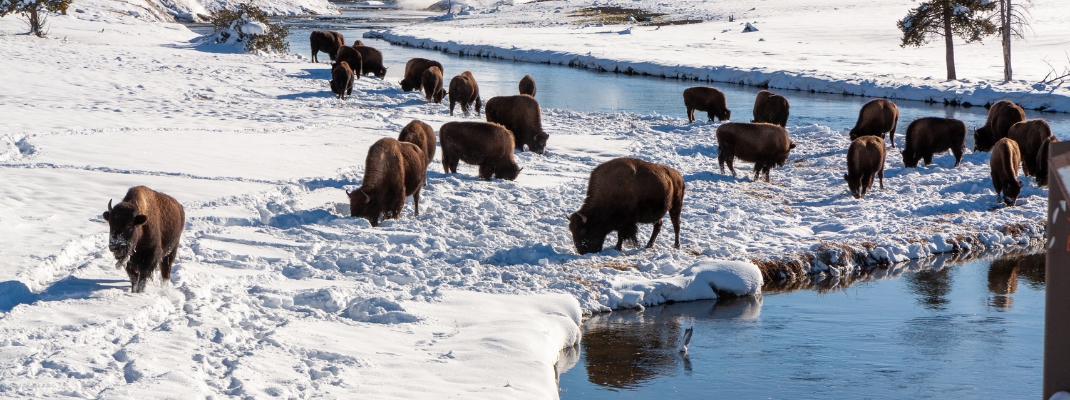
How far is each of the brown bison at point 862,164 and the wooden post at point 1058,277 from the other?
11.4 meters

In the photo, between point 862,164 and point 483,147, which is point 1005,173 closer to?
point 862,164

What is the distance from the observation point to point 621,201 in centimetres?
1019

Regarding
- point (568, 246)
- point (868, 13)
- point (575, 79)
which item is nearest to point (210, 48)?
point (575, 79)

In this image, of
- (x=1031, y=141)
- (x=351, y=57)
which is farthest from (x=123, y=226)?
(x=351, y=57)

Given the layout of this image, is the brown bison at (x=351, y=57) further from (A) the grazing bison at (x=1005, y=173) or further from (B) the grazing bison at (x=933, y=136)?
(A) the grazing bison at (x=1005, y=173)

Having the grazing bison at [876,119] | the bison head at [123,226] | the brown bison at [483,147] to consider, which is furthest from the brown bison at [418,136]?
the grazing bison at [876,119]

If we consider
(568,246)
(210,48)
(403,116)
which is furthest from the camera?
(210,48)

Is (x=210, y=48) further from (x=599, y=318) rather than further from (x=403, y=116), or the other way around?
(x=599, y=318)

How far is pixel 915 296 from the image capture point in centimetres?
988

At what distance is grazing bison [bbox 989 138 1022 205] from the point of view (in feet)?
45.7

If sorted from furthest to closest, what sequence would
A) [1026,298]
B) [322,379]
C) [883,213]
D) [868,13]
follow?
[868,13]
[883,213]
[1026,298]
[322,379]

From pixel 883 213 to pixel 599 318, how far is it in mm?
6048

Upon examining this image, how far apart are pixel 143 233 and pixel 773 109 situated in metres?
15.7

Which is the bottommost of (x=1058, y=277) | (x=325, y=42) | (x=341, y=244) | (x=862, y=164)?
(x=341, y=244)
